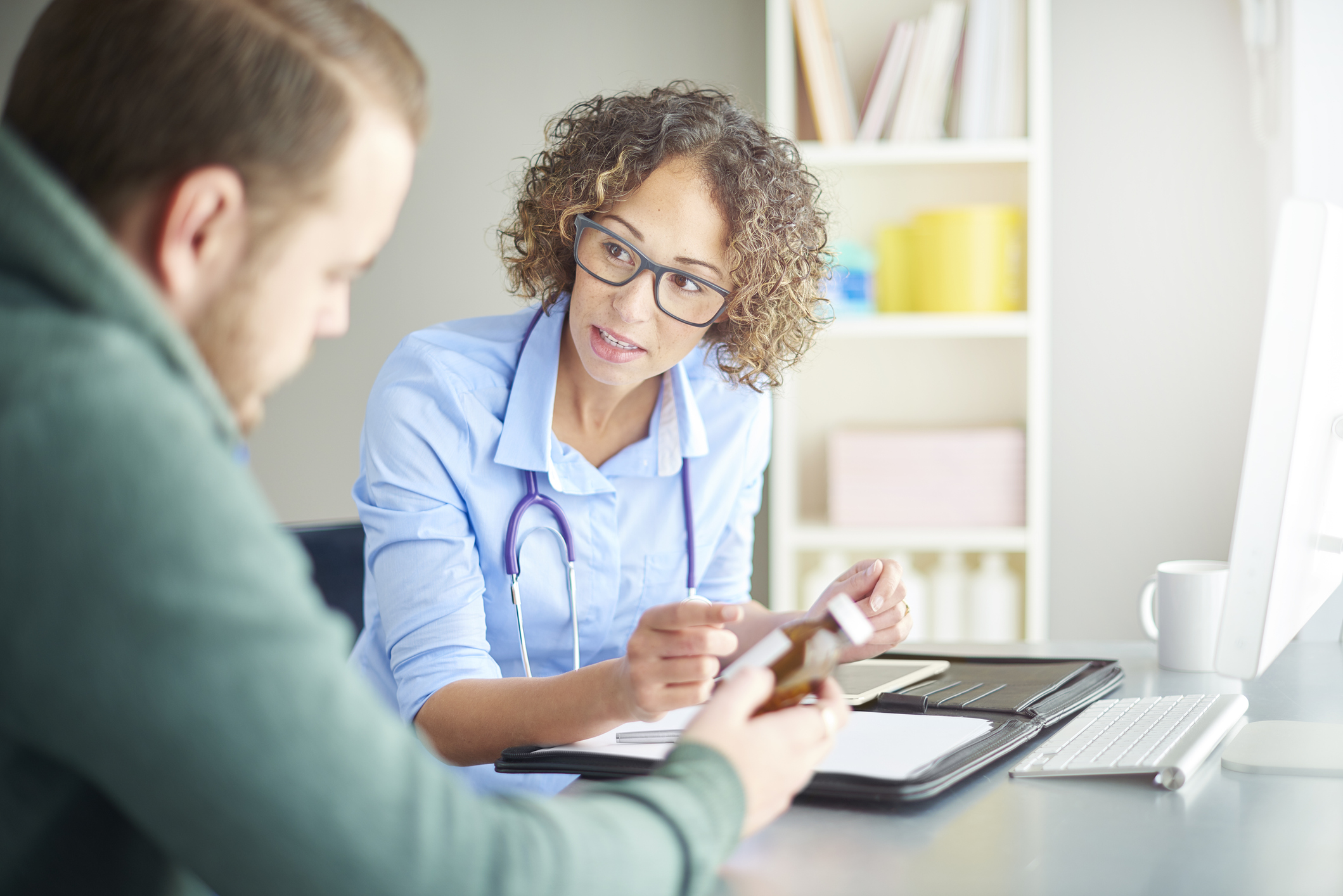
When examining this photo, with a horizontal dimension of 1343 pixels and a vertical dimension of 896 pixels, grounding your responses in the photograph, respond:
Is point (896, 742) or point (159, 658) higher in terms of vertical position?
Result: point (159, 658)

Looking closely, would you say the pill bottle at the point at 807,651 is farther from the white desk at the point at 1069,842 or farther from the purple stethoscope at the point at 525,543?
the purple stethoscope at the point at 525,543

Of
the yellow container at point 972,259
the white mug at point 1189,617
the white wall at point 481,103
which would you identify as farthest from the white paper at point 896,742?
the white wall at point 481,103

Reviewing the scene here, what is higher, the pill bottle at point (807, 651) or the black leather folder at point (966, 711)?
the pill bottle at point (807, 651)

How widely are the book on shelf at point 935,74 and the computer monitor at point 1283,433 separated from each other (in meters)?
1.52

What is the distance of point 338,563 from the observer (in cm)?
190

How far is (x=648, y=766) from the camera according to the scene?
978mm

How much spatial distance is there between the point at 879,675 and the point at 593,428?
21.5 inches

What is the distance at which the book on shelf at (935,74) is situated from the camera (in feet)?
7.95

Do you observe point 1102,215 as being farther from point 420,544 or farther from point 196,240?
point 196,240

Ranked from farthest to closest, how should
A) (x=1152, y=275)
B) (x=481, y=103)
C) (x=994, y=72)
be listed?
(x=481, y=103) → (x=1152, y=275) → (x=994, y=72)

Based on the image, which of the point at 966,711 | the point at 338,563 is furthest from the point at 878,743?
the point at 338,563

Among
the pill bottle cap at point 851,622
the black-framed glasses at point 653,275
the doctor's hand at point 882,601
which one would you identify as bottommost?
the doctor's hand at point 882,601

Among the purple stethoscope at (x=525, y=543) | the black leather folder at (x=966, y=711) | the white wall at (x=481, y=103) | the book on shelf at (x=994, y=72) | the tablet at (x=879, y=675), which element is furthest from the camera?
the white wall at (x=481, y=103)

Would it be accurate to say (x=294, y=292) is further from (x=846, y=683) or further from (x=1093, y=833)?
(x=846, y=683)
